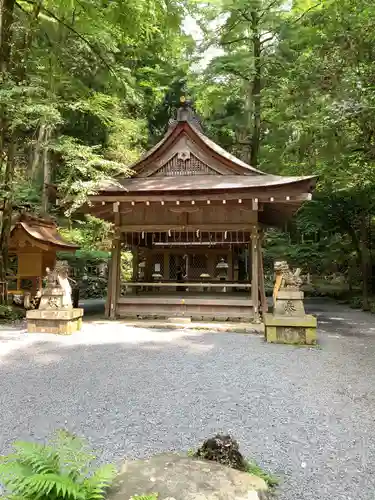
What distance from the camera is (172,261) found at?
1428 cm

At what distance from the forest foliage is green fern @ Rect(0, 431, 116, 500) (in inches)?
Answer: 271

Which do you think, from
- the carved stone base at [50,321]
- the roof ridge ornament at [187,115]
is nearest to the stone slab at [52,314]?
the carved stone base at [50,321]

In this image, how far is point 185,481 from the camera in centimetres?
232

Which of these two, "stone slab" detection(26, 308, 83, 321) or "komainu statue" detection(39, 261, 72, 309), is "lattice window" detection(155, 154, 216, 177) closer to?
"komainu statue" detection(39, 261, 72, 309)

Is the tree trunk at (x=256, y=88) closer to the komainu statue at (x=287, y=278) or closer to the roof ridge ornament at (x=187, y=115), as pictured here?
the roof ridge ornament at (x=187, y=115)

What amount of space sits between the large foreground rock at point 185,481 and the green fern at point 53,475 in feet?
0.56

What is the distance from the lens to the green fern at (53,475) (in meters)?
1.97

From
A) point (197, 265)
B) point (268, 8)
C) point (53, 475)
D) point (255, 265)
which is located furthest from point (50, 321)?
point (268, 8)

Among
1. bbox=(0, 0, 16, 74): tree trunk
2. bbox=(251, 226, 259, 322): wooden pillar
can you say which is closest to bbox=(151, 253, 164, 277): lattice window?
bbox=(251, 226, 259, 322): wooden pillar

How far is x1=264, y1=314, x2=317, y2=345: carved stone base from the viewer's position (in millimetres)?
7023

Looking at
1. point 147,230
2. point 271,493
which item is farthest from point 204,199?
point 271,493

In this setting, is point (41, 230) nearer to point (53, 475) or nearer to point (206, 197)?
point (206, 197)

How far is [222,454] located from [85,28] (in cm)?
1204

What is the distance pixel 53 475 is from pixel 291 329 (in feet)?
18.8
